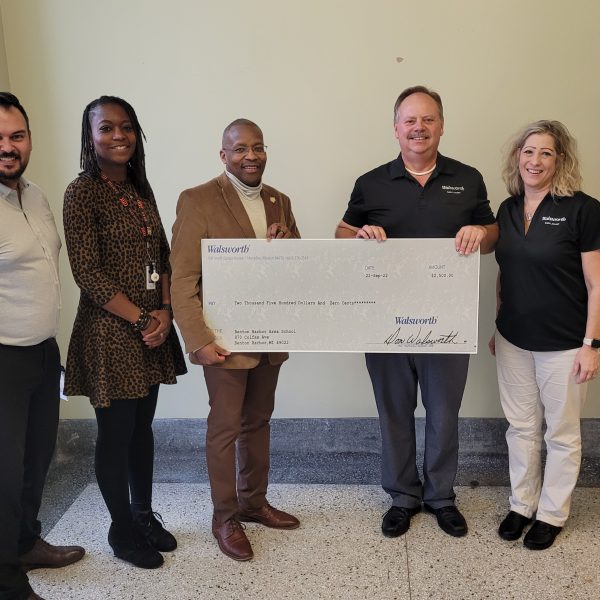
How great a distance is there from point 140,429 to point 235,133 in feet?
3.66

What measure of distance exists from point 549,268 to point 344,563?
1.30 meters

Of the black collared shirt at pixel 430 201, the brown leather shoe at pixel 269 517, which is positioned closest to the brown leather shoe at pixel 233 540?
the brown leather shoe at pixel 269 517

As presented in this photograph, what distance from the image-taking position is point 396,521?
2.25m

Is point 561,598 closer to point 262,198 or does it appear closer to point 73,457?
point 262,198

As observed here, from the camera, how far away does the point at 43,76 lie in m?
2.68

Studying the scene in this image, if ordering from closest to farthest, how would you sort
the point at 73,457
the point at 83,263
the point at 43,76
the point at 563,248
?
the point at 83,263
the point at 563,248
the point at 43,76
the point at 73,457

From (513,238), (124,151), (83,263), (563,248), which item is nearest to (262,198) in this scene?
(124,151)

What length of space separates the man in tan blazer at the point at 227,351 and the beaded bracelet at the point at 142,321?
11 cm

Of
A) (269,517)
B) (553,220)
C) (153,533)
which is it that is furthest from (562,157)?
(153,533)

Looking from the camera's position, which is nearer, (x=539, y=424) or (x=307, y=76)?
(x=539, y=424)

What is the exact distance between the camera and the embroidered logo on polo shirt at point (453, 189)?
2039mm

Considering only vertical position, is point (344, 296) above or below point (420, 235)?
below

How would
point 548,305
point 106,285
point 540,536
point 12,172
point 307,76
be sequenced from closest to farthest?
1. point 12,172
2. point 106,285
3. point 548,305
4. point 540,536
5. point 307,76

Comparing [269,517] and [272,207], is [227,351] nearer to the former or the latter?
[272,207]
